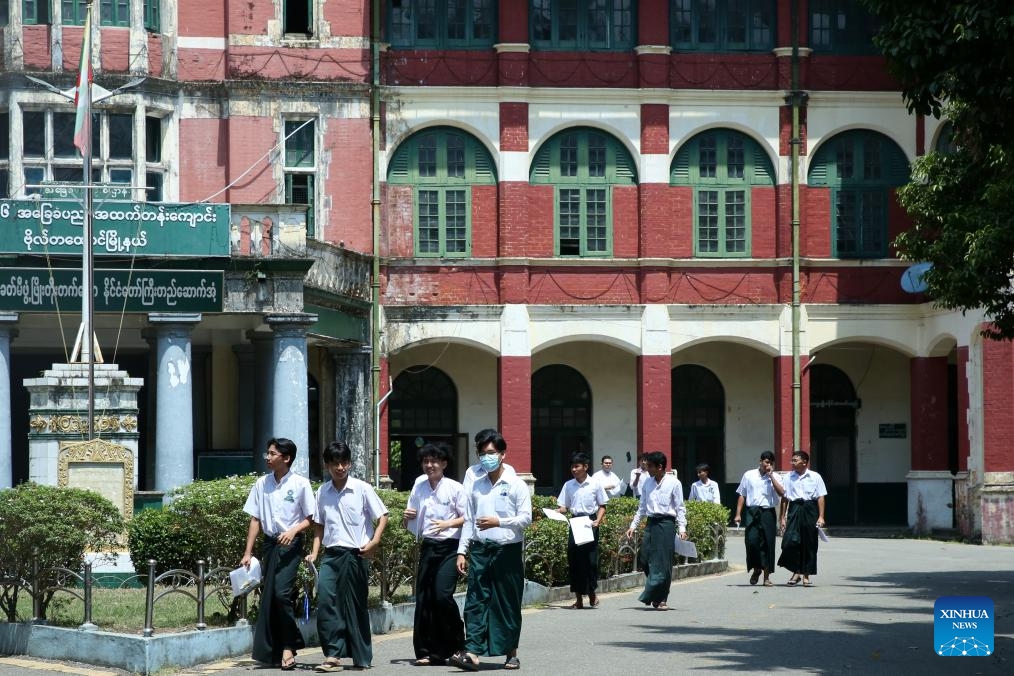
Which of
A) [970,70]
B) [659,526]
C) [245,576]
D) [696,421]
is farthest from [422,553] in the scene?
[696,421]

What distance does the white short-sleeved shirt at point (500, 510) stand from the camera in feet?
46.9

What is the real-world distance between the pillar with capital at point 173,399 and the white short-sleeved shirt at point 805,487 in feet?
32.0

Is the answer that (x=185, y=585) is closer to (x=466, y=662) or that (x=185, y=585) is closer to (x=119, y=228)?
(x=466, y=662)

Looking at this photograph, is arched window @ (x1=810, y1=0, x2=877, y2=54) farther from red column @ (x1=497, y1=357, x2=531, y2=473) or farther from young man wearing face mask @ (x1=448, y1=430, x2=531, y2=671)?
young man wearing face mask @ (x1=448, y1=430, x2=531, y2=671)

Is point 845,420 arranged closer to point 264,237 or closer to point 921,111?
point 264,237

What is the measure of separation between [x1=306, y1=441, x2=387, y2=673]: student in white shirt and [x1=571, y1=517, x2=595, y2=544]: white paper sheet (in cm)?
530

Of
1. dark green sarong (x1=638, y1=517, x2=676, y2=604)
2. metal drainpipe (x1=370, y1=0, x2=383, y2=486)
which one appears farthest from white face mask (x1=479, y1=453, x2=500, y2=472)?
metal drainpipe (x1=370, y1=0, x2=383, y2=486)

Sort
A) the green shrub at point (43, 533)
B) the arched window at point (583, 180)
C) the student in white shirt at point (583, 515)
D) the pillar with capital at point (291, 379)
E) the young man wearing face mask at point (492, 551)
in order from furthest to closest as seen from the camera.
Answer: the arched window at point (583, 180), the pillar with capital at point (291, 379), the student in white shirt at point (583, 515), the green shrub at point (43, 533), the young man wearing face mask at point (492, 551)

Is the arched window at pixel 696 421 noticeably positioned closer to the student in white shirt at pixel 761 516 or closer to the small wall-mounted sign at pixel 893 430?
the small wall-mounted sign at pixel 893 430

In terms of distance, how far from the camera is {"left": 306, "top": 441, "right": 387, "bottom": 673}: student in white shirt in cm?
1373

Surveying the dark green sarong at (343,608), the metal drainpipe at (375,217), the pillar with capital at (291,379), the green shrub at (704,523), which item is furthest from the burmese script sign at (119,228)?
the dark green sarong at (343,608)

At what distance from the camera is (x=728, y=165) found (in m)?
36.2

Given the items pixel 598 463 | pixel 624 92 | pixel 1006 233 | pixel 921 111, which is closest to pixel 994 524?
pixel 598 463

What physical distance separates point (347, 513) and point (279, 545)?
1.95ft
